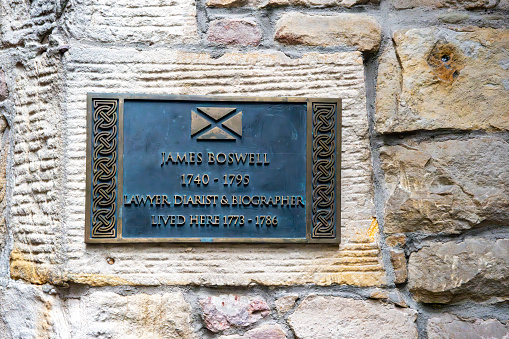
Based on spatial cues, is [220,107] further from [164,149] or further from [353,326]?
[353,326]

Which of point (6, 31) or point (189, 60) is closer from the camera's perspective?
point (189, 60)

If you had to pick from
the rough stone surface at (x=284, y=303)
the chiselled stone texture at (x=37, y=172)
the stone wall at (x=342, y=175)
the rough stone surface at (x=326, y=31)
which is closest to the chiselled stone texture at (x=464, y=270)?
the stone wall at (x=342, y=175)

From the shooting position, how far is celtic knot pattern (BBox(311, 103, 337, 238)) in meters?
1.91

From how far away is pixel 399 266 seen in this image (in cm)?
192

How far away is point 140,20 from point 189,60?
26 centimetres

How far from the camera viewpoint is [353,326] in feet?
6.20

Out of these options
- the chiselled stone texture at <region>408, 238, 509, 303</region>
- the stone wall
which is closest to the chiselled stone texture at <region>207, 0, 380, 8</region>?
the stone wall

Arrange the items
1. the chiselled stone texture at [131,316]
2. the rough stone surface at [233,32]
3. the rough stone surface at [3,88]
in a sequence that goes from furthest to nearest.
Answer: the rough stone surface at [3,88] < the rough stone surface at [233,32] < the chiselled stone texture at [131,316]

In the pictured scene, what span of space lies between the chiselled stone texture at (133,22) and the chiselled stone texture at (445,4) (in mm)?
873

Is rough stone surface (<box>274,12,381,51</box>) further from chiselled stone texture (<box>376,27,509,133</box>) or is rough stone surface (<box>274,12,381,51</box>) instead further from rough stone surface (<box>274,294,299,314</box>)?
rough stone surface (<box>274,294,299,314</box>)

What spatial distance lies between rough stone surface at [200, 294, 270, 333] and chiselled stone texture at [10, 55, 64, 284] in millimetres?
612

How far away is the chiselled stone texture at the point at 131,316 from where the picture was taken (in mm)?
1840

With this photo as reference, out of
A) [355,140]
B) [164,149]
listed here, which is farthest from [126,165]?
[355,140]

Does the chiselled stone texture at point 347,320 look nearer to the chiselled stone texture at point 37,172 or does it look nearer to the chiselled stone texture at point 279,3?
the chiselled stone texture at point 37,172
